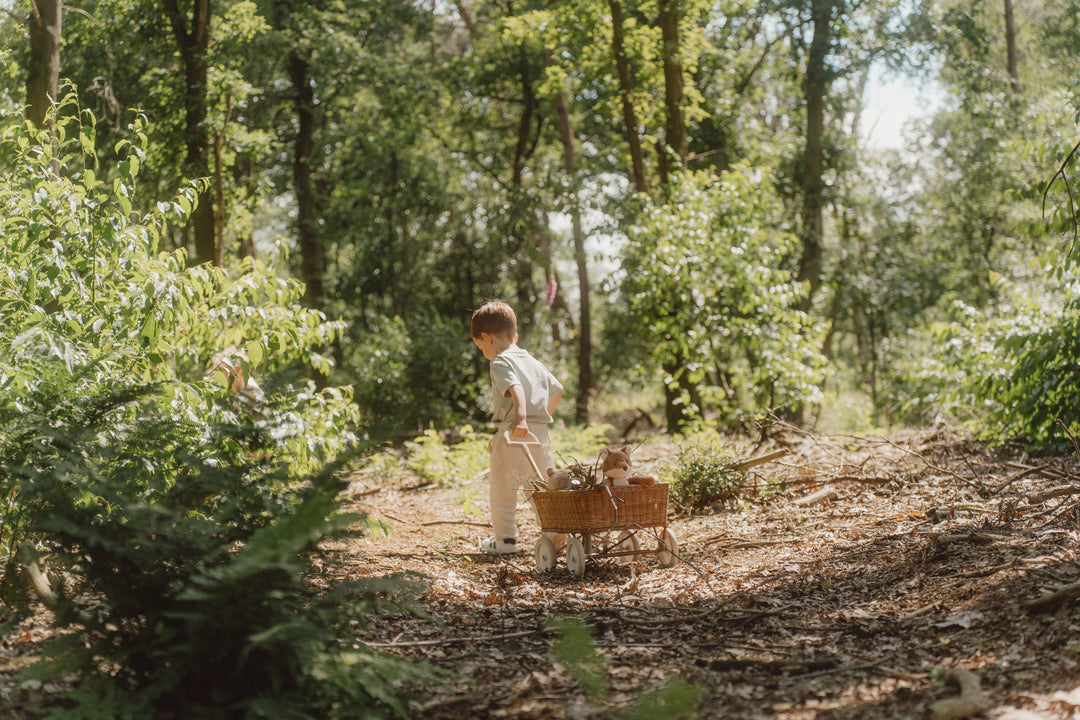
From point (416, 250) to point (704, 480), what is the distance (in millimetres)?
14481

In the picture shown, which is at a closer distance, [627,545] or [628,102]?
[627,545]

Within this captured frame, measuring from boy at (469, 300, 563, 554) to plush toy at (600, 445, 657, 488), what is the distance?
710 millimetres

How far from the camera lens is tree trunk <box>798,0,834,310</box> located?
53.7 feet

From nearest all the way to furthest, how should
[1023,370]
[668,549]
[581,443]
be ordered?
[668,549]
[1023,370]
[581,443]

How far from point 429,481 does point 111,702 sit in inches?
316

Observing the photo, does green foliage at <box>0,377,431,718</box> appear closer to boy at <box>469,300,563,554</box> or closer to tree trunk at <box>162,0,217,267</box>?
boy at <box>469,300,563,554</box>

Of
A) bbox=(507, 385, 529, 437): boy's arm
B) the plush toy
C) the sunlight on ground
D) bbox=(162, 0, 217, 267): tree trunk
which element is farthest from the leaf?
the sunlight on ground

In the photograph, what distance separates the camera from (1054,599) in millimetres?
3631

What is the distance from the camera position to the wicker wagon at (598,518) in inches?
208

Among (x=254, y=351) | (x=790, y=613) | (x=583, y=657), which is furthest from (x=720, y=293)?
(x=583, y=657)

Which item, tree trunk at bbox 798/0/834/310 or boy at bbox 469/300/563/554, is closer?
boy at bbox 469/300/563/554

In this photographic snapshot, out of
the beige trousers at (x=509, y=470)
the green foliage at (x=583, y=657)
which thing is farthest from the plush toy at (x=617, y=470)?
the green foliage at (x=583, y=657)

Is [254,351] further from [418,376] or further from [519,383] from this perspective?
[418,376]

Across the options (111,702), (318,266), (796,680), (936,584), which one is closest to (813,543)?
(936,584)
